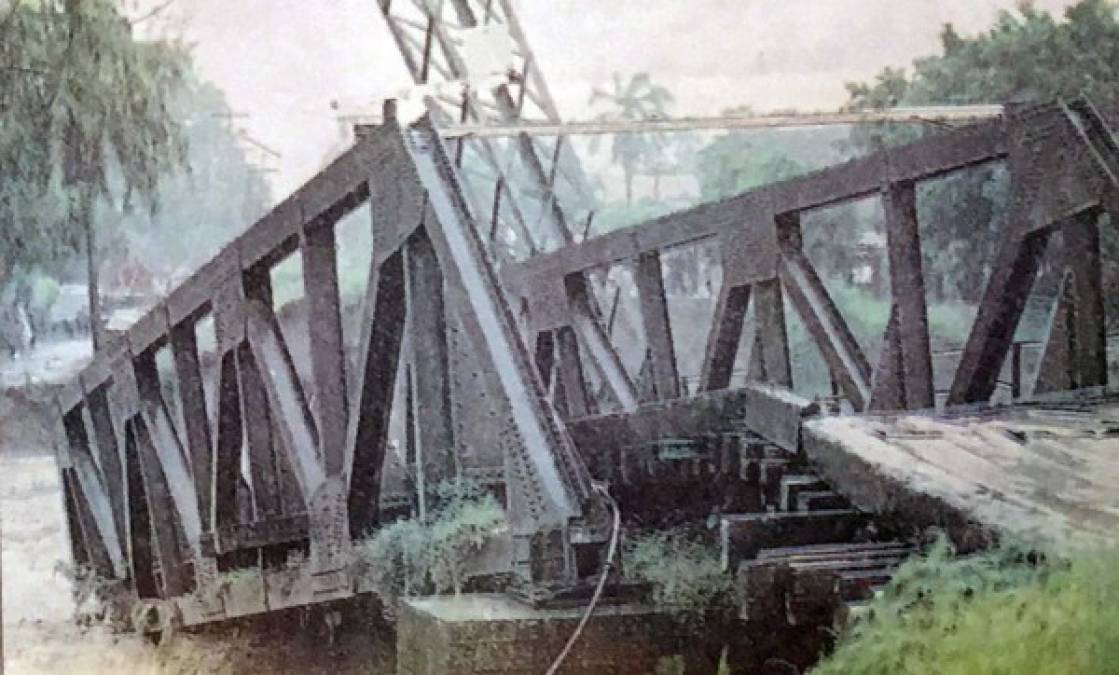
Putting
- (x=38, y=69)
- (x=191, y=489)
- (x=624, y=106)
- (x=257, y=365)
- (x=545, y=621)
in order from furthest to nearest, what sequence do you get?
1. (x=191, y=489)
2. (x=257, y=365)
3. (x=38, y=69)
4. (x=624, y=106)
5. (x=545, y=621)

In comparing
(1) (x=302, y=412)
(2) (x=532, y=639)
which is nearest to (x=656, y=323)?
(1) (x=302, y=412)

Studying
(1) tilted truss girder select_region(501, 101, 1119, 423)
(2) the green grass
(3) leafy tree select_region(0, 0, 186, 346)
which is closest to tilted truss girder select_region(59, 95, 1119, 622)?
(1) tilted truss girder select_region(501, 101, 1119, 423)

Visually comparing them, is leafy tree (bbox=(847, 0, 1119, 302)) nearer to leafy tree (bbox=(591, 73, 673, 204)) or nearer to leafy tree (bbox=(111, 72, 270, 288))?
leafy tree (bbox=(591, 73, 673, 204))

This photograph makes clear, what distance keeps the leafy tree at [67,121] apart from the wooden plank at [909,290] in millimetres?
2047

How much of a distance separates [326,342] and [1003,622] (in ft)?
8.13

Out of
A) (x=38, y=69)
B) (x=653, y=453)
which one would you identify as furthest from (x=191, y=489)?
(x=653, y=453)

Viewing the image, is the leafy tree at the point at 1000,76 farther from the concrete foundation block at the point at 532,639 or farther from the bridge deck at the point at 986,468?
the concrete foundation block at the point at 532,639

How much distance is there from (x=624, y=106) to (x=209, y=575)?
2469 mm

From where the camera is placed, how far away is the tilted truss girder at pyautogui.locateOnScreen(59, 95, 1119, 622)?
142 inches

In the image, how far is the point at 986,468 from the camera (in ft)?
10.1

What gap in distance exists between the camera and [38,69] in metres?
4.34

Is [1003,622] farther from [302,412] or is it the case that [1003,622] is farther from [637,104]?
[302,412]

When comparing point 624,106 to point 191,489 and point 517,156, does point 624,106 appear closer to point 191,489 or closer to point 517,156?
point 517,156

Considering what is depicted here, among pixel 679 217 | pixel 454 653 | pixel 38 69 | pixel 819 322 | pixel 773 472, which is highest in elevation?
pixel 38 69
